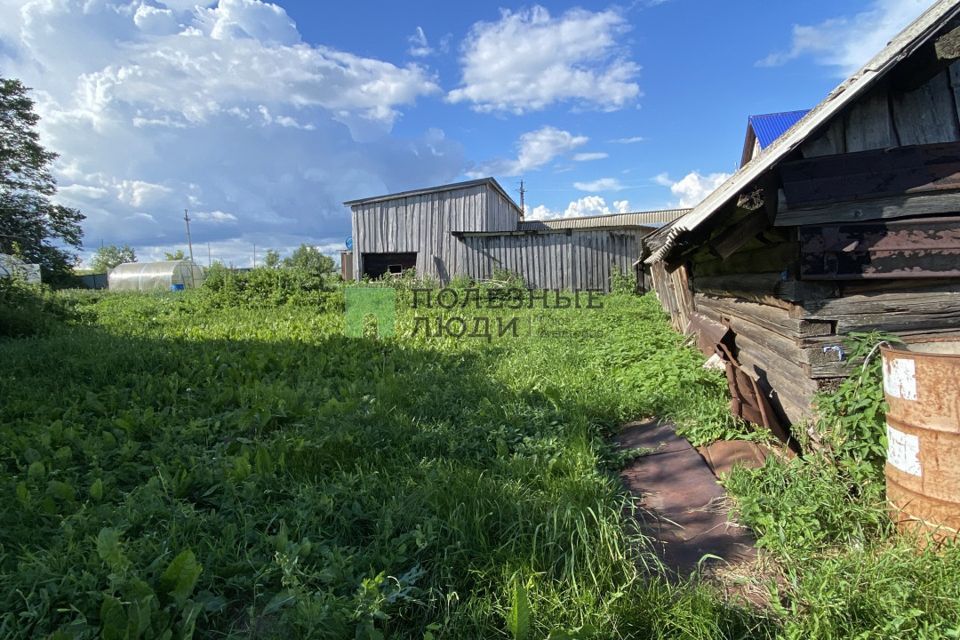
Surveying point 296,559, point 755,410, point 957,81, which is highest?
point 957,81

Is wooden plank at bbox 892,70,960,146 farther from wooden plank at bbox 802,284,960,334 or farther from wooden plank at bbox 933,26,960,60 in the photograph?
wooden plank at bbox 802,284,960,334

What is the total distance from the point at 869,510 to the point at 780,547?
68 centimetres

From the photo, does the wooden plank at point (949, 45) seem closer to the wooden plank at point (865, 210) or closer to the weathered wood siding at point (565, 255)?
the wooden plank at point (865, 210)

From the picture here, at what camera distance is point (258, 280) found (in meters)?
12.6

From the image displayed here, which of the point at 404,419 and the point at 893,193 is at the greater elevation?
the point at 893,193

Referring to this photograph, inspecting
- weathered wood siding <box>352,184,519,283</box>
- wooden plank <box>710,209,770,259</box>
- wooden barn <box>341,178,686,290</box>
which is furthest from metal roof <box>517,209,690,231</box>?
wooden plank <box>710,209,770,259</box>

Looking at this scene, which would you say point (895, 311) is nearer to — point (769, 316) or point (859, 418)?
point (769, 316)

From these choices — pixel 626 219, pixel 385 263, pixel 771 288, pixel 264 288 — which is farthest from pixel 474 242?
pixel 626 219

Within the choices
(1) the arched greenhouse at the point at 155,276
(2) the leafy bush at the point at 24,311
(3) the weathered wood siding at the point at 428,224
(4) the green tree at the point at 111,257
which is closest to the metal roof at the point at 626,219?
(3) the weathered wood siding at the point at 428,224

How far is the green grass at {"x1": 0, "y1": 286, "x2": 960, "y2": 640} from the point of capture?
5.83ft

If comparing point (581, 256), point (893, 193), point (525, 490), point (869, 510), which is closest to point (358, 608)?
point (525, 490)

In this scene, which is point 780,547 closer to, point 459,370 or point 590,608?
point 590,608

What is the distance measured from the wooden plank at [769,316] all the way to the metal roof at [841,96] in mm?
906

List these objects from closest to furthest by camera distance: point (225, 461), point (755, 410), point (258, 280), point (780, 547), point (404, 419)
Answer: point (780, 547), point (225, 461), point (755, 410), point (404, 419), point (258, 280)
